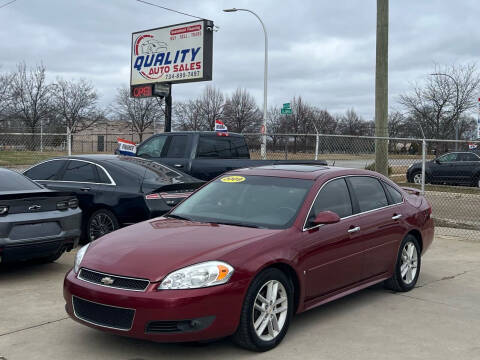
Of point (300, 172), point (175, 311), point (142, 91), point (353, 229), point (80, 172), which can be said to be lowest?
point (175, 311)

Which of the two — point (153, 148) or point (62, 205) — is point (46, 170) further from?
point (153, 148)

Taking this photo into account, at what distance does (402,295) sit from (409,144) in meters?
9.64

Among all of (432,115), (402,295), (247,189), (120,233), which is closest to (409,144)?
(402,295)

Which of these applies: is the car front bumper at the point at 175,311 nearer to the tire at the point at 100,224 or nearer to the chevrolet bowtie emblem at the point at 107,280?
the chevrolet bowtie emblem at the point at 107,280

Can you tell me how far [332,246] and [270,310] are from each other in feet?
3.32

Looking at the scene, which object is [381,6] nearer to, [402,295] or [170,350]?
[402,295]

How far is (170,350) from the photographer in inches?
176

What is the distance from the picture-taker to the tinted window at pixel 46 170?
9602mm

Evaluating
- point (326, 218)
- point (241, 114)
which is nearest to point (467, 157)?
point (326, 218)

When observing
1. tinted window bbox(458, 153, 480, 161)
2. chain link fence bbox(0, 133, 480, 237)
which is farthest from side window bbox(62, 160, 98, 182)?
tinted window bbox(458, 153, 480, 161)

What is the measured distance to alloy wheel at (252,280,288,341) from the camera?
175 inches

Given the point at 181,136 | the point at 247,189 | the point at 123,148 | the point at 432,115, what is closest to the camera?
the point at 247,189

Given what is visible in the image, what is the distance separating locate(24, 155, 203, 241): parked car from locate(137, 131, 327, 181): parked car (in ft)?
7.02

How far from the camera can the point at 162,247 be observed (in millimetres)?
4543
